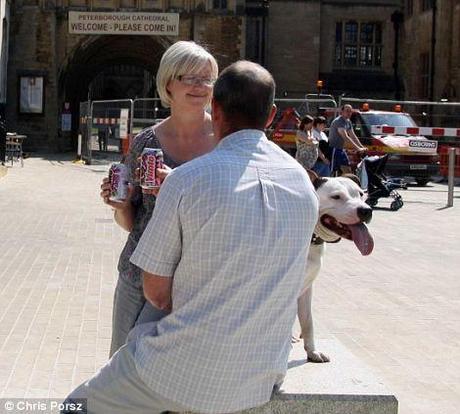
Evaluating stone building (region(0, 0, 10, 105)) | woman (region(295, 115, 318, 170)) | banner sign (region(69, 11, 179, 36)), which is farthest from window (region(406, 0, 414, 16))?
woman (region(295, 115, 318, 170))

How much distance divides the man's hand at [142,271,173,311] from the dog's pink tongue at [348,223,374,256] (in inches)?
33.7

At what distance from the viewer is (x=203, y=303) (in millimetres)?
2930

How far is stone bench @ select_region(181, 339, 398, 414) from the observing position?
358cm

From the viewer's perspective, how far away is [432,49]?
3406 cm

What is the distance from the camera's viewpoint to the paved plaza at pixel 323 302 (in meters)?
5.73

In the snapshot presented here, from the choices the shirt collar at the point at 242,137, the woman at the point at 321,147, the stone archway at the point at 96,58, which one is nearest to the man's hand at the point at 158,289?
the shirt collar at the point at 242,137

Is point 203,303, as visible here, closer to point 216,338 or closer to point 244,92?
point 216,338

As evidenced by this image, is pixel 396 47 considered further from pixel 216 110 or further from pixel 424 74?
pixel 216 110

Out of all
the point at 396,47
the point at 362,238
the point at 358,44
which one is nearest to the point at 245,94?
the point at 362,238

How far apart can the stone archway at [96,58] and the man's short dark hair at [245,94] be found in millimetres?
33708

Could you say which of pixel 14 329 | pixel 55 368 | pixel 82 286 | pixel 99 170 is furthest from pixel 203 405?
pixel 99 170

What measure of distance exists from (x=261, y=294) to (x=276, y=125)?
20.4 metres

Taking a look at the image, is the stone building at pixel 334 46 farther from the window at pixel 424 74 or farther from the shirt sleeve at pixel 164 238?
the shirt sleeve at pixel 164 238

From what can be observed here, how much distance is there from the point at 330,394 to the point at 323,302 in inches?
177
